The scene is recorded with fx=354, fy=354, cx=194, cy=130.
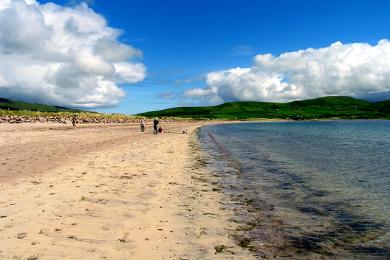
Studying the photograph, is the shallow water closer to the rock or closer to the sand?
the sand

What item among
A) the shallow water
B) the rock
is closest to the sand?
the rock

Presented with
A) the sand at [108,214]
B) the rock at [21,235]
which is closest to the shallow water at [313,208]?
the sand at [108,214]

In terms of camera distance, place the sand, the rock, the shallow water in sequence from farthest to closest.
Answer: the shallow water
the rock
the sand

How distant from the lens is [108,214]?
11.5m

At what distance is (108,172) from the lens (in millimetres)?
19391

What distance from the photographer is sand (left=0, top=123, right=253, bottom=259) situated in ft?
28.3

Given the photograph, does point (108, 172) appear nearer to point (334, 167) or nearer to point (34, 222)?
point (34, 222)

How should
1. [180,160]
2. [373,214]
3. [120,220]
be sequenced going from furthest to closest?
[180,160] → [373,214] → [120,220]

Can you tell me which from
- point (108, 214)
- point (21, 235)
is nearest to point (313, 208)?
point (108, 214)

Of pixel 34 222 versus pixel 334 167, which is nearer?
pixel 34 222

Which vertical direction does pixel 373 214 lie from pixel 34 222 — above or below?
below

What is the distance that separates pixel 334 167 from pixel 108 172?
16.6 m

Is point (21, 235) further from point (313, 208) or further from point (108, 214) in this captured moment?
point (313, 208)

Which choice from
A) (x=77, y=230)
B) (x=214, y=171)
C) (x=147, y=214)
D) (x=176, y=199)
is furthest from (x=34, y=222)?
(x=214, y=171)
